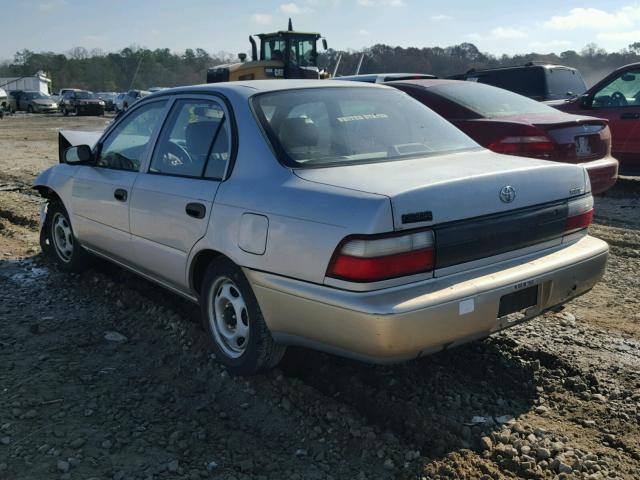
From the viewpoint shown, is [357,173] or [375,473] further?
[357,173]

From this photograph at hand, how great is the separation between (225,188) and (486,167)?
138 centimetres

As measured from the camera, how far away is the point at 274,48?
21094 mm

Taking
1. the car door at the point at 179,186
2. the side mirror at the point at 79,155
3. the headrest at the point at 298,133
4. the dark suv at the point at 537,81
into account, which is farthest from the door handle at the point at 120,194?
the dark suv at the point at 537,81

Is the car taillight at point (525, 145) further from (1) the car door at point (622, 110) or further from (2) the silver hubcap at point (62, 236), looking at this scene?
(2) the silver hubcap at point (62, 236)

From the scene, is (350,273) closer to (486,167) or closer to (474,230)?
(474,230)

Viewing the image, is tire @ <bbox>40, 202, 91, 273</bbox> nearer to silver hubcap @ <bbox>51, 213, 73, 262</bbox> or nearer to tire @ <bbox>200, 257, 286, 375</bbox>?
silver hubcap @ <bbox>51, 213, 73, 262</bbox>

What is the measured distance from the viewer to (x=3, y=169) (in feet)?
41.4

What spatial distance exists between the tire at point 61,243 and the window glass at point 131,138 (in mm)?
903

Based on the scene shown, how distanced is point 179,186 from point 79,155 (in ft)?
4.75

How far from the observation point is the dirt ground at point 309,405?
2.79 m

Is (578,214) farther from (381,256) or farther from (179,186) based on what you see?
(179,186)

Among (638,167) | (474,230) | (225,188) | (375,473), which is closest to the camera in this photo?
(375,473)

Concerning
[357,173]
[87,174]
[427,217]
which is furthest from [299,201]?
[87,174]

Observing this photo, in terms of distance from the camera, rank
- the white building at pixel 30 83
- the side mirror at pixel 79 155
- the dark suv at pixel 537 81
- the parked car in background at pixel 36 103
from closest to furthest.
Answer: the side mirror at pixel 79 155 < the dark suv at pixel 537 81 < the parked car in background at pixel 36 103 < the white building at pixel 30 83
